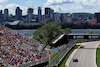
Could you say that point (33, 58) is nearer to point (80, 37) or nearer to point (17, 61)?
point (17, 61)

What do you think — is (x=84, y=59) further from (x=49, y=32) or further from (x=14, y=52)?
(x=49, y=32)

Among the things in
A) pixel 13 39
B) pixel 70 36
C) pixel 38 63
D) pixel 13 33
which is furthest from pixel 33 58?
pixel 70 36

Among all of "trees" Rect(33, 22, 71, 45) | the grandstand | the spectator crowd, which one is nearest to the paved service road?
the grandstand

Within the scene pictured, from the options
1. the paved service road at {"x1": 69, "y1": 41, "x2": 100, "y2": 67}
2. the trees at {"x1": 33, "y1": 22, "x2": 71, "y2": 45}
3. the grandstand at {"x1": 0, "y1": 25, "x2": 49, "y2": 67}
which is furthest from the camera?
the trees at {"x1": 33, "y1": 22, "x2": 71, "y2": 45}

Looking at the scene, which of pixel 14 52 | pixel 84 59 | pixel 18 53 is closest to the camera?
pixel 14 52

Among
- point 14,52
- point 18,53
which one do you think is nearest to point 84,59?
point 18,53

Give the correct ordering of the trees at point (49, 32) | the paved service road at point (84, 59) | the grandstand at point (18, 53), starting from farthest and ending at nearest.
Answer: the trees at point (49, 32) < the paved service road at point (84, 59) < the grandstand at point (18, 53)

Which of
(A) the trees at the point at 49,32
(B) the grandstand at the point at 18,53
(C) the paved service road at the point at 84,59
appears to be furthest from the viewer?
(A) the trees at the point at 49,32

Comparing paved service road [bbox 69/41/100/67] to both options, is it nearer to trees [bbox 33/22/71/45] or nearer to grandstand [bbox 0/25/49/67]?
grandstand [bbox 0/25/49/67]

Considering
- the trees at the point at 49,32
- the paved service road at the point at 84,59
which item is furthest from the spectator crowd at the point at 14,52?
the trees at the point at 49,32

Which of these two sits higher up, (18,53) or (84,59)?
(18,53)

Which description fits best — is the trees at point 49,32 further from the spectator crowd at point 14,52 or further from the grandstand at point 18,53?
the spectator crowd at point 14,52
